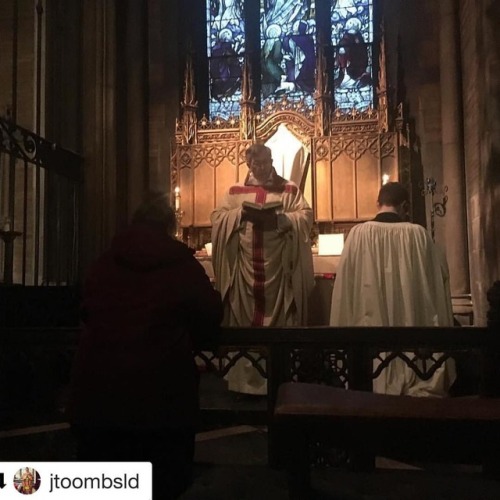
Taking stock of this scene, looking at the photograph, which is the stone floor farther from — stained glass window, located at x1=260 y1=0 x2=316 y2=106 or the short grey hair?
stained glass window, located at x1=260 y1=0 x2=316 y2=106

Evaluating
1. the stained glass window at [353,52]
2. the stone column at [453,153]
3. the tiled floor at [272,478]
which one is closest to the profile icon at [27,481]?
the tiled floor at [272,478]

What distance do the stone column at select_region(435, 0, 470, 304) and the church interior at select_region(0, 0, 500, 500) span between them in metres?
0.02

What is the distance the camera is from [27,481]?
Result: 1864 millimetres

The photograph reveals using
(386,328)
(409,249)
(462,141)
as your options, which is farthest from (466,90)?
(386,328)

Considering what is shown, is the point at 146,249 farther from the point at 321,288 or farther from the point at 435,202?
the point at 435,202

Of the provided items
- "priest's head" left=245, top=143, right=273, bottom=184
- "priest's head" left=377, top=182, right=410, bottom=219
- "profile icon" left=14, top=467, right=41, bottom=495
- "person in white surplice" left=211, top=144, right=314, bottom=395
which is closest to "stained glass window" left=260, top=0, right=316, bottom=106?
"priest's head" left=245, top=143, right=273, bottom=184

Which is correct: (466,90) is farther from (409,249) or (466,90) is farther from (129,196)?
(129,196)

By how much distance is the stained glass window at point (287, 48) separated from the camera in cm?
862

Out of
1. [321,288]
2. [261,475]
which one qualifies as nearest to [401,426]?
[261,475]

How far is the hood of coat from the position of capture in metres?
2.02

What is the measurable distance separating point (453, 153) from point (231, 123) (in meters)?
2.81

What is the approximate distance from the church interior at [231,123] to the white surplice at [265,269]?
412 millimetres

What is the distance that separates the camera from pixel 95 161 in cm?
725
